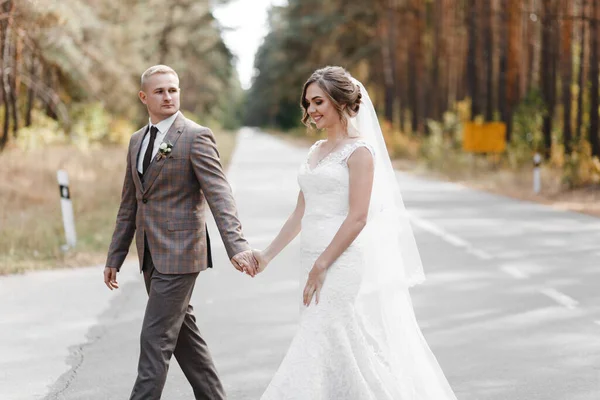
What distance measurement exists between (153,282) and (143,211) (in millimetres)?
363

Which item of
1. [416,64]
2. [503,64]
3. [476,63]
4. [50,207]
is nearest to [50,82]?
[503,64]

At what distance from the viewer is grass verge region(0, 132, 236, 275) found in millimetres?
12227

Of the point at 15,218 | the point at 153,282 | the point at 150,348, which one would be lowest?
the point at 15,218

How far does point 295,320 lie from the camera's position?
8.41 meters

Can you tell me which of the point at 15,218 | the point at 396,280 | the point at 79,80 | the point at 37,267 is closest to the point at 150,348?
the point at 396,280

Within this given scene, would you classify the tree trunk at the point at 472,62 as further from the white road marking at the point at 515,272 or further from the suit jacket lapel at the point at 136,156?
the suit jacket lapel at the point at 136,156

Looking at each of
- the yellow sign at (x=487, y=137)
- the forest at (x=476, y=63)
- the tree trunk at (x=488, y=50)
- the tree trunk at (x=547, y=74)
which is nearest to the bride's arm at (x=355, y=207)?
the forest at (x=476, y=63)

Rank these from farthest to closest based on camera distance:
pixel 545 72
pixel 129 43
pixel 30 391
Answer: pixel 129 43 < pixel 545 72 < pixel 30 391

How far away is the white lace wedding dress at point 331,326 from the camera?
187 inches

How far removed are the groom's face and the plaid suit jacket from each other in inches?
3.5

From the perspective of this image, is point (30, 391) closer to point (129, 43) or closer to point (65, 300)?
point (65, 300)

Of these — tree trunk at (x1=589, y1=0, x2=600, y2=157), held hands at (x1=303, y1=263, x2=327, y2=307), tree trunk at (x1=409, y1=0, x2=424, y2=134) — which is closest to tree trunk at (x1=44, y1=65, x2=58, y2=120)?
tree trunk at (x1=589, y1=0, x2=600, y2=157)

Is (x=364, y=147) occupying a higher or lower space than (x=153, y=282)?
higher

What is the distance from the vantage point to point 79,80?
1257 inches
